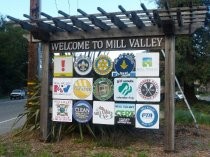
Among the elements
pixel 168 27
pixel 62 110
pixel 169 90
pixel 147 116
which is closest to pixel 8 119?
pixel 62 110

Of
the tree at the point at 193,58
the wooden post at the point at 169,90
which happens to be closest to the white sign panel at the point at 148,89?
the wooden post at the point at 169,90

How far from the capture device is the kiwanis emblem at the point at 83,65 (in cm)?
1094

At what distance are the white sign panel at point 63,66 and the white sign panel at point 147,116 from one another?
2.03m

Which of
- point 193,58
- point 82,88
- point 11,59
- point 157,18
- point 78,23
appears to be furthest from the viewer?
point 11,59

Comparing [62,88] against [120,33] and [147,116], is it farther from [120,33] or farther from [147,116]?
[147,116]

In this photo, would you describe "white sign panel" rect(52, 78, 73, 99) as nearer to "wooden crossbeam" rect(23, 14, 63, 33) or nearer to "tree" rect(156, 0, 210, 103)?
"wooden crossbeam" rect(23, 14, 63, 33)

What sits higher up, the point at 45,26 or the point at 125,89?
the point at 45,26

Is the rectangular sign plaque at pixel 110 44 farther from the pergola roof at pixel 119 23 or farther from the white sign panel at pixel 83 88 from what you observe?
the white sign panel at pixel 83 88

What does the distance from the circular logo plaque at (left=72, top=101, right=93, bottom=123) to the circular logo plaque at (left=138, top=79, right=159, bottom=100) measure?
1.38m

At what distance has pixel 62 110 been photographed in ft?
36.3

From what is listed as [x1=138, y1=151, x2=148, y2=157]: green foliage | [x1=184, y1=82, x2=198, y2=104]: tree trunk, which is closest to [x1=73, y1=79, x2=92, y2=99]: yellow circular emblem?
[x1=138, y1=151, x2=148, y2=157]: green foliage

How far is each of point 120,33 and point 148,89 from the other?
1.47 meters

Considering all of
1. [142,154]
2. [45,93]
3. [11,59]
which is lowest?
[142,154]

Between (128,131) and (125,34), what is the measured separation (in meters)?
2.59
